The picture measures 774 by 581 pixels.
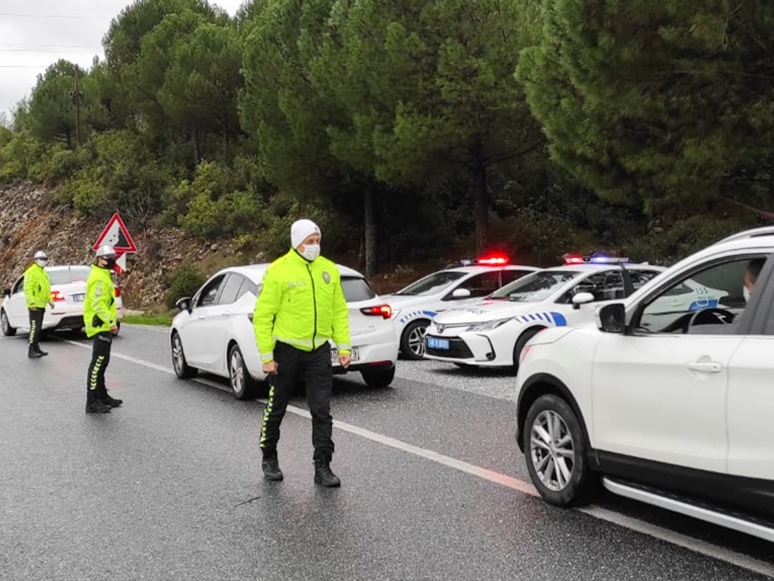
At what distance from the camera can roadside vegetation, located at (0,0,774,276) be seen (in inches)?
519

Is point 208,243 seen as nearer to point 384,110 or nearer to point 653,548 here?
point 384,110

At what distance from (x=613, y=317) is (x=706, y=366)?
2.46 feet

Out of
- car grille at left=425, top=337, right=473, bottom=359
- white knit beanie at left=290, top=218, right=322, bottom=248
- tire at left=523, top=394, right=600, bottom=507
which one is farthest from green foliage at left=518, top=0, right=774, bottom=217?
tire at left=523, top=394, right=600, bottom=507

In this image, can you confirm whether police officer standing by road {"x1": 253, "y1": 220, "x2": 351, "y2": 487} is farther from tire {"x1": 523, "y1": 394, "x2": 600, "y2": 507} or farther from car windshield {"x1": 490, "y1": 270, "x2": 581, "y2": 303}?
car windshield {"x1": 490, "y1": 270, "x2": 581, "y2": 303}

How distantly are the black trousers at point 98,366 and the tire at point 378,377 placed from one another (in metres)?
2.95

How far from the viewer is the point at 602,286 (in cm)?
1202

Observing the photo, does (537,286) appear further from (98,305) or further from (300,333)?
(300,333)

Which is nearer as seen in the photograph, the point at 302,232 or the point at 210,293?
the point at 302,232

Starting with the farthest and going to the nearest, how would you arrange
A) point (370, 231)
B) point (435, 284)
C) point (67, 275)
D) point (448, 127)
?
point (370, 231) < point (448, 127) < point (67, 275) < point (435, 284)

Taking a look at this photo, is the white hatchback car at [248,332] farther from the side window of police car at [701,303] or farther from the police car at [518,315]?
the side window of police car at [701,303]

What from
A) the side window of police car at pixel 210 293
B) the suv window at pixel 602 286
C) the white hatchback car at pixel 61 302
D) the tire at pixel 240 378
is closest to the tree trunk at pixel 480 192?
the white hatchback car at pixel 61 302

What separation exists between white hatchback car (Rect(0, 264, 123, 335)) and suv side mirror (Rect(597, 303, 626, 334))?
549 inches

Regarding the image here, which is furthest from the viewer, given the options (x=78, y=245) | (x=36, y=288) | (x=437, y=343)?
(x=78, y=245)

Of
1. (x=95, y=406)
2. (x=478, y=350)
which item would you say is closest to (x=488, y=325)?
(x=478, y=350)
